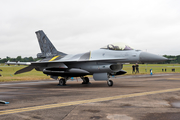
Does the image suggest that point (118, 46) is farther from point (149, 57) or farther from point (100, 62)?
point (149, 57)

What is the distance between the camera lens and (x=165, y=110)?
20.9 feet

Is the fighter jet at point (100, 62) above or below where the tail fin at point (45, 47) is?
below

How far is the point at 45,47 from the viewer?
20297 millimetres

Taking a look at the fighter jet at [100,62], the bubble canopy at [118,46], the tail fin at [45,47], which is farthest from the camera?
the tail fin at [45,47]

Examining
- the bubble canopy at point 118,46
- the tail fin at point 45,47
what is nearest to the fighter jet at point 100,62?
the bubble canopy at point 118,46

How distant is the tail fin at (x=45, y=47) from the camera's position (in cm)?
2008

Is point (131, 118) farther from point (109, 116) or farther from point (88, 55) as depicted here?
point (88, 55)

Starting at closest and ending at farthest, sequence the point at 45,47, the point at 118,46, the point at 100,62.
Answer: the point at 118,46, the point at 100,62, the point at 45,47

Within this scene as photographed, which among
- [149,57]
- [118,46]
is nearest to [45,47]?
[118,46]

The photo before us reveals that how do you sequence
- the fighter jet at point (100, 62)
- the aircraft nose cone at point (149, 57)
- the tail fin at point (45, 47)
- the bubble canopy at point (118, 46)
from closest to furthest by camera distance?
the aircraft nose cone at point (149, 57) < the fighter jet at point (100, 62) < the bubble canopy at point (118, 46) < the tail fin at point (45, 47)

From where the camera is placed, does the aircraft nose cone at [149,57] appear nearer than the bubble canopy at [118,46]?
Yes

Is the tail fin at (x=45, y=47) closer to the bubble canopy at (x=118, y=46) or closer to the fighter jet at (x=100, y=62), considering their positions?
the fighter jet at (x=100, y=62)

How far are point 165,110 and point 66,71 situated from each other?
1103 centimetres

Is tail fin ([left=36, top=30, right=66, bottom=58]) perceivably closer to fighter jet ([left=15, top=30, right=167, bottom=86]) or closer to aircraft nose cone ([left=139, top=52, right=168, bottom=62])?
fighter jet ([left=15, top=30, right=167, bottom=86])
